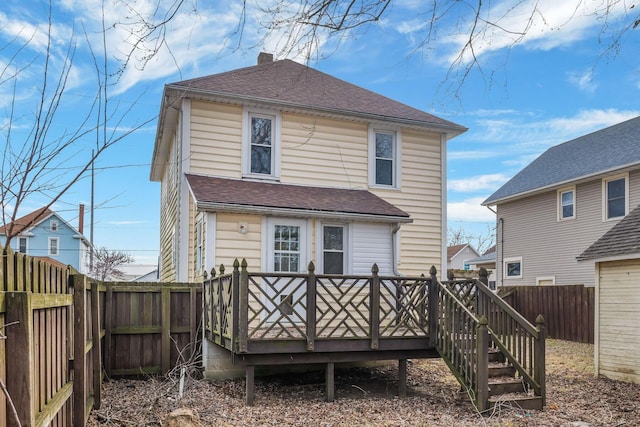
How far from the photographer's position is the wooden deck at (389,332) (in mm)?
7770

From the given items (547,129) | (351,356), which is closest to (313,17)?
(351,356)

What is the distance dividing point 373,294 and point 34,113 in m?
5.77

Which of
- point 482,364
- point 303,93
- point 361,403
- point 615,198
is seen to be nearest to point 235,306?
point 361,403

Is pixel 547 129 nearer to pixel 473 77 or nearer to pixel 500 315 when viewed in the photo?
pixel 500 315

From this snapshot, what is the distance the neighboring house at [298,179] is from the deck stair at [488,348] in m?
2.88

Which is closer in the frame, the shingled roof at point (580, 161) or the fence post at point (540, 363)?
the fence post at point (540, 363)

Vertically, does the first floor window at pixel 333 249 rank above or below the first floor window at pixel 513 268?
above

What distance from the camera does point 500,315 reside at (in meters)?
8.55

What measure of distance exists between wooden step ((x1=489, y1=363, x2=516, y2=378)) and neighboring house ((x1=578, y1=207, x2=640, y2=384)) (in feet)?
9.86

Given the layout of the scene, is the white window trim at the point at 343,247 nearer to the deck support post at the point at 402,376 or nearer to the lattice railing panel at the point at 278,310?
the lattice railing panel at the point at 278,310

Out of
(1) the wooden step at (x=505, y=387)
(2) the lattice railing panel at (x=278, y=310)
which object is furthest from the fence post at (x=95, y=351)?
(1) the wooden step at (x=505, y=387)

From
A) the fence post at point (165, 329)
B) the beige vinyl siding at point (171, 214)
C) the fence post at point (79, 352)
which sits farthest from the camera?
the beige vinyl siding at point (171, 214)

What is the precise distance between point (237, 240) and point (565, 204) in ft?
45.9

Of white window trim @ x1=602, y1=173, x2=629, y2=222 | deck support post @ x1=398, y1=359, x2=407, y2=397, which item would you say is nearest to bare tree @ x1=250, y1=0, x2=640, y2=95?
deck support post @ x1=398, y1=359, x2=407, y2=397
